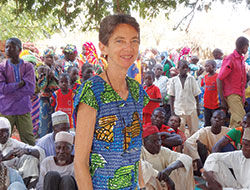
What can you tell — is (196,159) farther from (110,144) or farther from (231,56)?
(110,144)

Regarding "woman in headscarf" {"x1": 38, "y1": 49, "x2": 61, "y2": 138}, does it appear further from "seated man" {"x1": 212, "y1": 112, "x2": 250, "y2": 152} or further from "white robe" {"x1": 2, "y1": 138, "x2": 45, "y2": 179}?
"seated man" {"x1": 212, "y1": 112, "x2": 250, "y2": 152}

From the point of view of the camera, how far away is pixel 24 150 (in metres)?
3.92

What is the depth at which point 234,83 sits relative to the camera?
529 centimetres

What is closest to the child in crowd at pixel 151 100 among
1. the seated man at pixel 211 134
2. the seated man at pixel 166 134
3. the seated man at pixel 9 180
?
the seated man at pixel 166 134

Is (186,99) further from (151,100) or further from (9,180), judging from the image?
(9,180)

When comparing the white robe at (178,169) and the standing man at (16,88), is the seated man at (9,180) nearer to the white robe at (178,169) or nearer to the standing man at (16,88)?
the standing man at (16,88)

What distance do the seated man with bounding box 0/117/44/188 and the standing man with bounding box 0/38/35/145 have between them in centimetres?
55

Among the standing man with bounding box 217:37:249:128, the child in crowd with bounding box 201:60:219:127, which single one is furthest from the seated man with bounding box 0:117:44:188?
the child in crowd with bounding box 201:60:219:127

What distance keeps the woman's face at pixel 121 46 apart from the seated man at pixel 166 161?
2.53m

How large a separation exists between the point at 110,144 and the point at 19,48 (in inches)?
133

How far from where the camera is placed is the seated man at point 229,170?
3.98 metres

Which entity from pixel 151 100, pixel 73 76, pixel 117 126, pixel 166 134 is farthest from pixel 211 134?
pixel 117 126

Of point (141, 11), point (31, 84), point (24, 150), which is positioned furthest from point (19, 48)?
point (141, 11)

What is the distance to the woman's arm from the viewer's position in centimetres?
155
